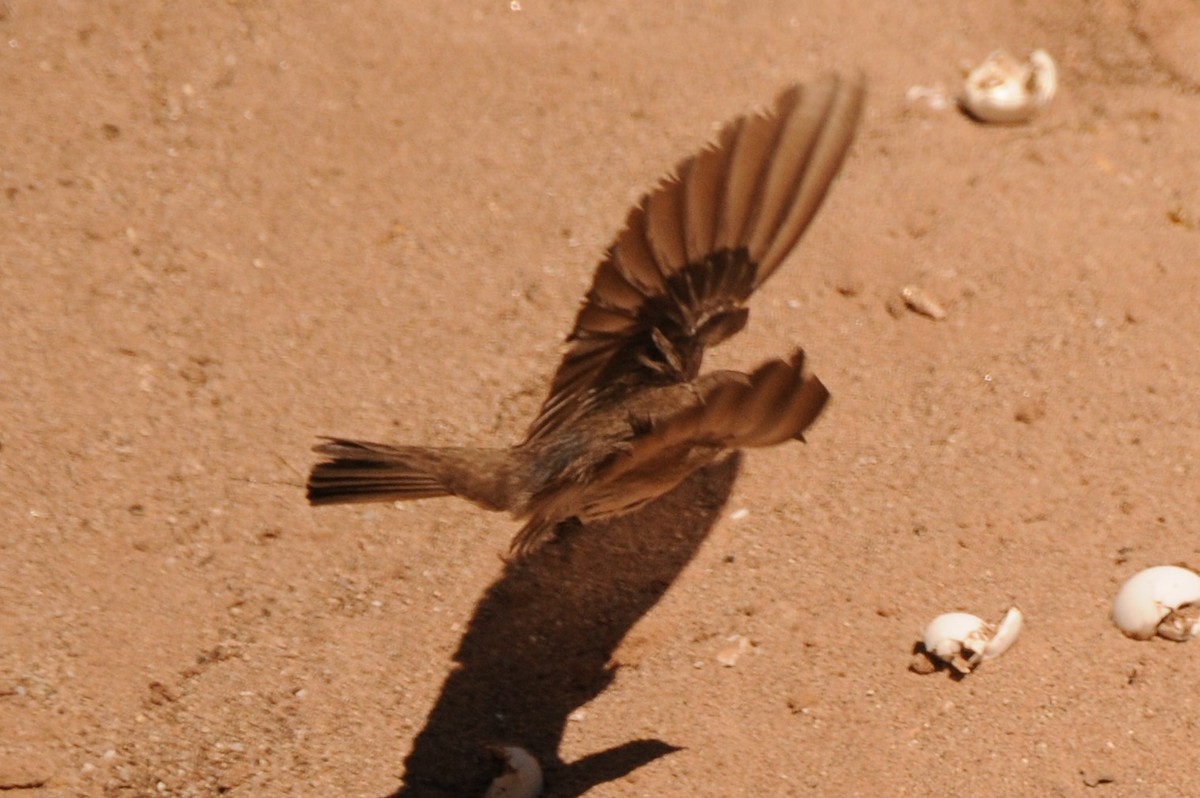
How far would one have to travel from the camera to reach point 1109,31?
4645mm

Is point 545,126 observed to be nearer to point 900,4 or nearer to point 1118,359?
point 900,4

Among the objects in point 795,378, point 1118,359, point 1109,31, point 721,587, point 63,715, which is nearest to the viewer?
point 795,378

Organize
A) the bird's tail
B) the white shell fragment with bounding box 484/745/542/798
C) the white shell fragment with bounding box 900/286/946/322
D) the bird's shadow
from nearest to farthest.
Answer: the bird's tail, the white shell fragment with bounding box 484/745/542/798, the bird's shadow, the white shell fragment with bounding box 900/286/946/322

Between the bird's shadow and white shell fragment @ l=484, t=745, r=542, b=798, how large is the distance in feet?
0.19

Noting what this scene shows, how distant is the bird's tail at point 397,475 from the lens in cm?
271

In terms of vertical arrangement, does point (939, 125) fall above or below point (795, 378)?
below

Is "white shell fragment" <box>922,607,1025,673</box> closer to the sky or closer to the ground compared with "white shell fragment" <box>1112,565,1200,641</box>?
closer to the sky

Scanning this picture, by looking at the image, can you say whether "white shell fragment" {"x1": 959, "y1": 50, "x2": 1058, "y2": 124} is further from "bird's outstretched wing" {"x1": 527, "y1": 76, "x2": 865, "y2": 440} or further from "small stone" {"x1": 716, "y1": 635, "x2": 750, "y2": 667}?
"small stone" {"x1": 716, "y1": 635, "x2": 750, "y2": 667}

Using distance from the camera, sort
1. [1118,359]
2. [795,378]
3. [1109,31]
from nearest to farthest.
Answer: [795,378] → [1118,359] → [1109,31]

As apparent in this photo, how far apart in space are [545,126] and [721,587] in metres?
1.72

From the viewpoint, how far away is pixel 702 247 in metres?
3.24

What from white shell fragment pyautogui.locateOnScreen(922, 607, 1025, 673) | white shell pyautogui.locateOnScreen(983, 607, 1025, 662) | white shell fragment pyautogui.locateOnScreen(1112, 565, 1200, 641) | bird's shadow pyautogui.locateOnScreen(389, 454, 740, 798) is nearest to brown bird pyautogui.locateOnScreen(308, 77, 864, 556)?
bird's shadow pyautogui.locateOnScreen(389, 454, 740, 798)

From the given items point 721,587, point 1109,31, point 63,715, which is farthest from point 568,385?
Result: point 1109,31

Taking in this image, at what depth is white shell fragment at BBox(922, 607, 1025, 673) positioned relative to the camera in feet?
9.94
